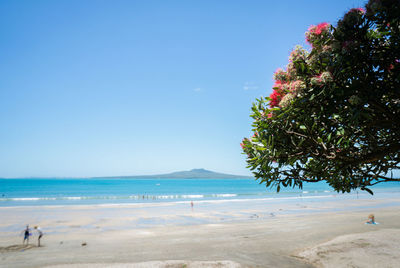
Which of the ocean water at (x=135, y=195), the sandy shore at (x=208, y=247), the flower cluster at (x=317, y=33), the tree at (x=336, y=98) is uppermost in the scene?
the flower cluster at (x=317, y=33)

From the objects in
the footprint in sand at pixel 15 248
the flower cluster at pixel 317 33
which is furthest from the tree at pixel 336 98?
the footprint in sand at pixel 15 248

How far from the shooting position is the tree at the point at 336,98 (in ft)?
13.4

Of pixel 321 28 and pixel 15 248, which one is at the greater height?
pixel 321 28

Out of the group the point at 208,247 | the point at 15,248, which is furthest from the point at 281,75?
the point at 15,248

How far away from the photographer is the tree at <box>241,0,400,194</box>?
13.4 feet

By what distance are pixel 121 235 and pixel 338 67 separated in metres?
21.8

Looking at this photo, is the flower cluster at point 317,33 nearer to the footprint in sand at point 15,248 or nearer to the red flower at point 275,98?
the red flower at point 275,98

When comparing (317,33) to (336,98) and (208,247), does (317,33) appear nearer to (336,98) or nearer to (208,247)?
(336,98)

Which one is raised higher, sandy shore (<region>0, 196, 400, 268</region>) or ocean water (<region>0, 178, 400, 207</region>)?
sandy shore (<region>0, 196, 400, 268</region>)

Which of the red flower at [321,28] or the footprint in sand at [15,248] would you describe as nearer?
the red flower at [321,28]

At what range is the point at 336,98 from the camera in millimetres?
4332

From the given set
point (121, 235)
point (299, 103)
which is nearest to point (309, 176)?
point (299, 103)

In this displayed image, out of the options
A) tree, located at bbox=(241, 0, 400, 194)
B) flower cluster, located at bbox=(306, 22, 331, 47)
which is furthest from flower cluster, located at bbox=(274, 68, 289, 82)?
flower cluster, located at bbox=(306, 22, 331, 47)

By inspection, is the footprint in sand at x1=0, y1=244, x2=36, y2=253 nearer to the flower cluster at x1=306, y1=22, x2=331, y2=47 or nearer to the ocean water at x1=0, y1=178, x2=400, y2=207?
the flower cluster at x1=306, y1=22, x2=331, y2=47
